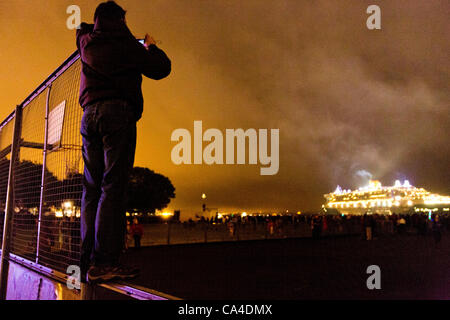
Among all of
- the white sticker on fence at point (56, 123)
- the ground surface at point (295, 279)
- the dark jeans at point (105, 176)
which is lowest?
the ground surface at point (295, 279)

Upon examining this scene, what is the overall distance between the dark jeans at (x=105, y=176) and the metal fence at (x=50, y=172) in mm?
672

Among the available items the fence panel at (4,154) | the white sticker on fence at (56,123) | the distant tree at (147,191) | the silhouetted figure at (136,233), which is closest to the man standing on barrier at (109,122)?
the white sticker on fence at (56,123)

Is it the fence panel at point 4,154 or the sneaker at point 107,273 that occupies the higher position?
the fence panel at point 4,154

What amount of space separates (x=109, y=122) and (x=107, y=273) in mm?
985

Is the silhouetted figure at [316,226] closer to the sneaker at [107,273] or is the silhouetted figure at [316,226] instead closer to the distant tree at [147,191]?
the sneaker at [107,273]

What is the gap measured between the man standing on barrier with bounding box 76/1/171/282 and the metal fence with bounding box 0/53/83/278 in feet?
2.29

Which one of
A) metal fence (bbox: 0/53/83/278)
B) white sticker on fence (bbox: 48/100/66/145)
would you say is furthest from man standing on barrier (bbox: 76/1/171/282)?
white sticker on fence (bbox: 48/100/66/145)

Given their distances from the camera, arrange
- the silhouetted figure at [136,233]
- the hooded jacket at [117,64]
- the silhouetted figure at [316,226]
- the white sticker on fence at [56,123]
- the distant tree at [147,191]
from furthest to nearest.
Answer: the distant tree at [147,191], the silhouetted figure at [316,226], the silhouetted figure at [136,233], the white sticker on fence at [56,123], the hooded jacket at [117,64]

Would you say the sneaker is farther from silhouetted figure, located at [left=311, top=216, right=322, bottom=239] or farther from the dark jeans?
silhouetted figure, located at [left=311, top=216, right=322, bottom=239]

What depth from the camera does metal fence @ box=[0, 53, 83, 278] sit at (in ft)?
11.7

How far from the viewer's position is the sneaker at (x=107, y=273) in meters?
2.37

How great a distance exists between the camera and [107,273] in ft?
7.86
